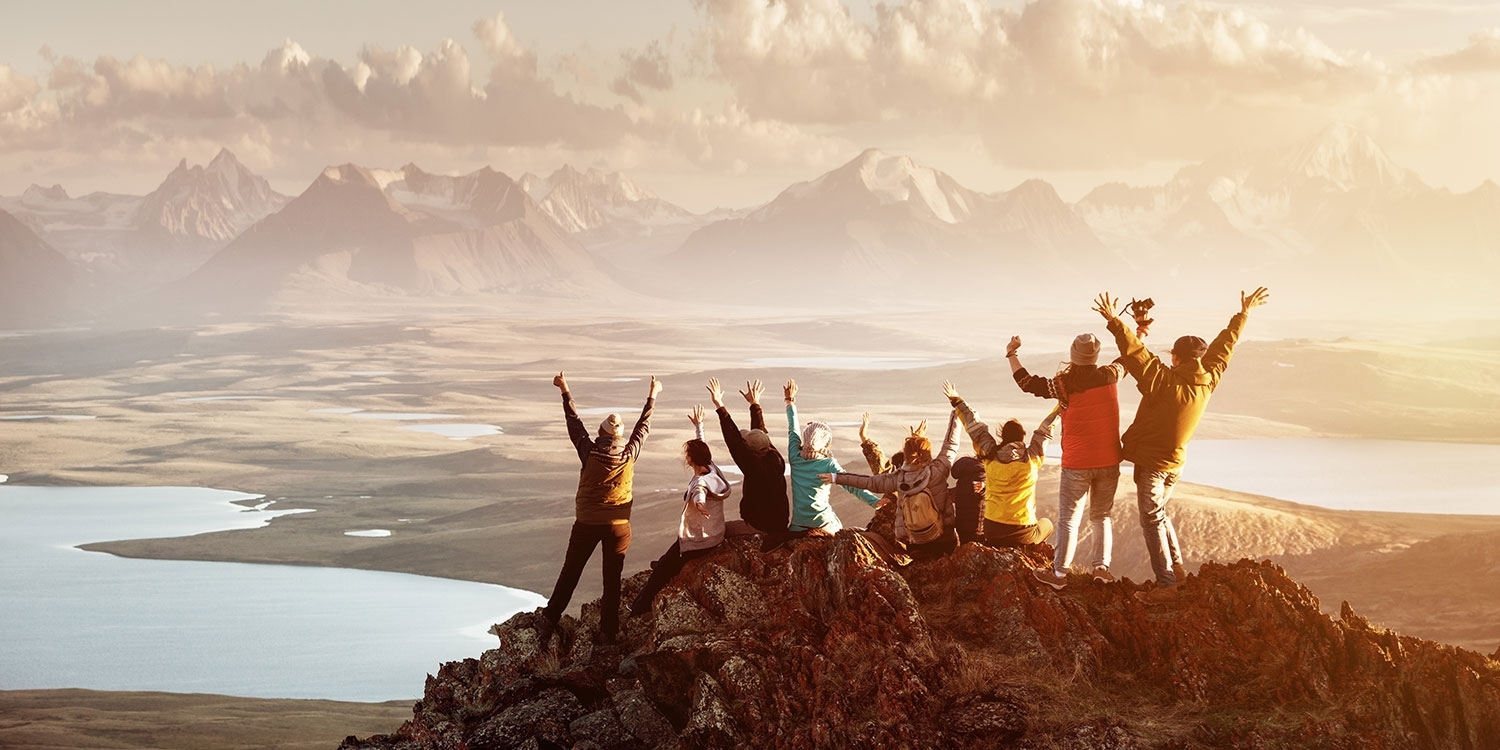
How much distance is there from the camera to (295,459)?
187 metres

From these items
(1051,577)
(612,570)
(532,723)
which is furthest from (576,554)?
(1051,577)

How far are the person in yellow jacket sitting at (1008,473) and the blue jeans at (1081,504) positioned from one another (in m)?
0.56

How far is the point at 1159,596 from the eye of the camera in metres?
13.9

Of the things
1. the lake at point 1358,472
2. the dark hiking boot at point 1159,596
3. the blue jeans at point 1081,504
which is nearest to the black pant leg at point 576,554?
the blue jeans at point 1081,504

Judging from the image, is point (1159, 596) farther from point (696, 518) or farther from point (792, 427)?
point (696, 518)

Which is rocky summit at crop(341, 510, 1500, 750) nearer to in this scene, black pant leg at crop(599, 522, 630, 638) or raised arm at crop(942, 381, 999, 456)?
black pant leg at crop(599, 522, 630, 638)

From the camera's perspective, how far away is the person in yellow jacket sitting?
14.3m

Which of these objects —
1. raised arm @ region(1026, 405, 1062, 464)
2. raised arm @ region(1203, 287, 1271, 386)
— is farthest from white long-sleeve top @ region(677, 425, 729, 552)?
raised arm @ region(1203, 287, 1271, 386)

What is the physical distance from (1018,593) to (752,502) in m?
3.26

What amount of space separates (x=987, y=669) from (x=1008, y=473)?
7.74 feet

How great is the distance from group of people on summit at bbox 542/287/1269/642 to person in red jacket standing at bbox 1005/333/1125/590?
0.01 m

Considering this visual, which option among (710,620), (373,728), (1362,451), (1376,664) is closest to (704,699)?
(710,620)

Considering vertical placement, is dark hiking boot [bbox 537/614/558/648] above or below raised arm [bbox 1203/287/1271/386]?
below

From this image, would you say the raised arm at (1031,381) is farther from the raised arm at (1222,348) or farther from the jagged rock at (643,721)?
the jagged rock at (643,721)
